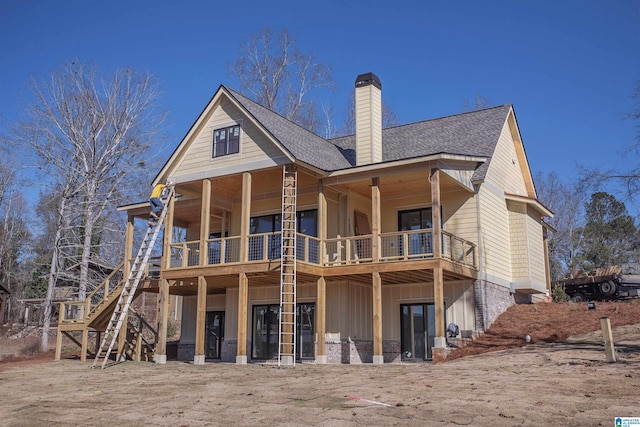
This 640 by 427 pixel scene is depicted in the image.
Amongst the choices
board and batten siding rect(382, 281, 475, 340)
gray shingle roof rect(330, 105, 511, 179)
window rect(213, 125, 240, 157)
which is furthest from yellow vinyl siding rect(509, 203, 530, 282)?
window rect(213, 125, 240, 157)

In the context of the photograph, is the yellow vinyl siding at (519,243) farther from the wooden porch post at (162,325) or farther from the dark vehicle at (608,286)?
the wooden porch post at (162,325)

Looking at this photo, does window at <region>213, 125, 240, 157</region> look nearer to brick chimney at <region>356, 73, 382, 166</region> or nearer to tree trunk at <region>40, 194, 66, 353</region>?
brick chimney at <region>356, 73, 382, 166</region>

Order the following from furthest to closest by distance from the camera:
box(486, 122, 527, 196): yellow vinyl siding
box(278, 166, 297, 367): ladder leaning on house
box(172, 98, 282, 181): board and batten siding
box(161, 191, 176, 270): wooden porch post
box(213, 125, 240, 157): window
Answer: box(486, 122, 527, 196): yellow vinyl siding
box(161, 191, 176, 270): wooden porch post
box(213, 125, 240, 157): window
box(172, 98, 282, 181): board and batten siding
box(278, 166, 297, 367): ladder leaning on house

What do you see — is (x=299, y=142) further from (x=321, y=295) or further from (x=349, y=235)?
(x=321, y=295)

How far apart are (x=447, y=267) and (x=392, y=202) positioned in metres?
5.23

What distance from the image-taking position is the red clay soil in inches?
784

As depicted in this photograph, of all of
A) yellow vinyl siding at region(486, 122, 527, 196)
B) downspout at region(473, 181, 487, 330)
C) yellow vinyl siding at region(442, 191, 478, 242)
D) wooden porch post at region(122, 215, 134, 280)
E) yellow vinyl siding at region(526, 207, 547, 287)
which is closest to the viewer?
downspout at region(473, 181, 487, 330)

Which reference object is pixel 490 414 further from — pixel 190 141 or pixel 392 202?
pixel 190 141

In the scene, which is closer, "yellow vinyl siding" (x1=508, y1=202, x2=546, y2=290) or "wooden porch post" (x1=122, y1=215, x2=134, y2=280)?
"yellow vinyl siding" (x1=508, y1=202, x2=546, y2=290)

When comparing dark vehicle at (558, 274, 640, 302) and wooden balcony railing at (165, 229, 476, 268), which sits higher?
wooden balcony railing at (165, 229, 476, 268)

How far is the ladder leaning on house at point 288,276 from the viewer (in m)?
20.3

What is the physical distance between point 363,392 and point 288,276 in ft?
29.1

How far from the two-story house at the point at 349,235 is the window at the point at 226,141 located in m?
0.04

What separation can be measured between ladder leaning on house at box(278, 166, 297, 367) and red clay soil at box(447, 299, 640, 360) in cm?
510
